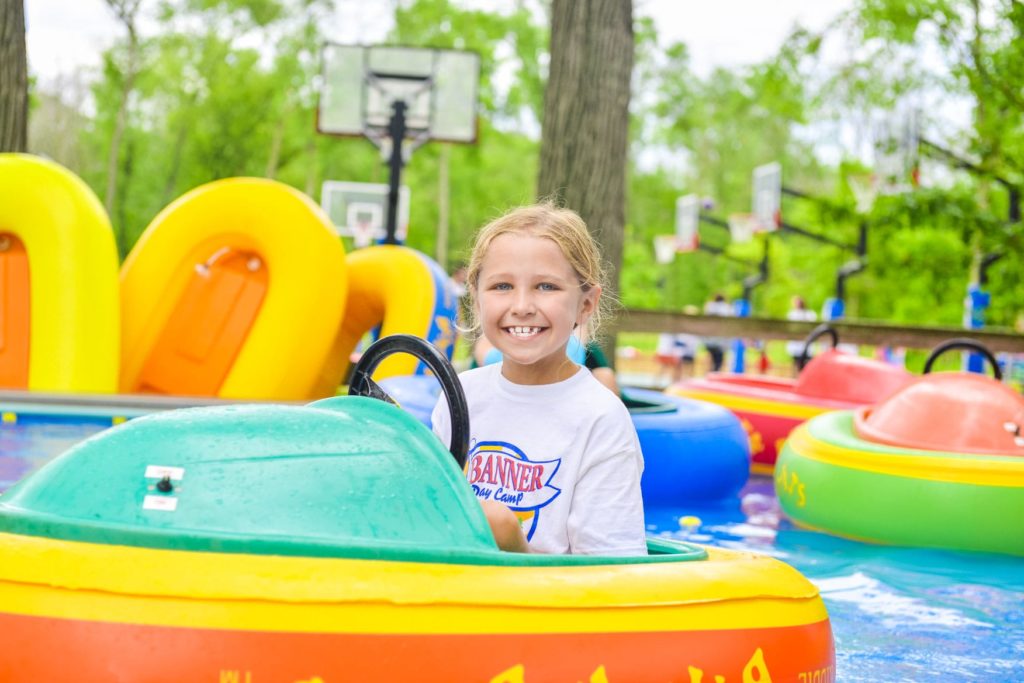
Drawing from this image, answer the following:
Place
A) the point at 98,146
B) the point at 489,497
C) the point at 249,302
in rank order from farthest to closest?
the point at 98,146 < the point at 249,302 < the point at 489,497

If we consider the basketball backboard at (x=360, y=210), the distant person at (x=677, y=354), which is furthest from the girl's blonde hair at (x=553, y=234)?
the basketball backboard at (x=360, y=210)

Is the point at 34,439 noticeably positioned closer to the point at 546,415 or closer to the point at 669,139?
the point at 546,415

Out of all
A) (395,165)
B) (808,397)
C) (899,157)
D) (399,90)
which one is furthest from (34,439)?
(899,157)

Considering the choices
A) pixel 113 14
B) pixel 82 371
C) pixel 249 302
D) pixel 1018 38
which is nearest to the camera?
pixel 82 371

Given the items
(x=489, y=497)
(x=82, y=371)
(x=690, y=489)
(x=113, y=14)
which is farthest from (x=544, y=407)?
(x=113, y=14)

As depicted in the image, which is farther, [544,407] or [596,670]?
[544,407]

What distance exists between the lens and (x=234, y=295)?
8430 millimetres

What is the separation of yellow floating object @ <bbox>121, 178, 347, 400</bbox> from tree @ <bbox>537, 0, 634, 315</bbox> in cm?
177

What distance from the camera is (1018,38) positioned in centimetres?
1049

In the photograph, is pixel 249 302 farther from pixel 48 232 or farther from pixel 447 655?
pixel 447 655

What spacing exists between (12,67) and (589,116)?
3.68m

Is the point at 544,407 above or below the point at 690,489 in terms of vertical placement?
above

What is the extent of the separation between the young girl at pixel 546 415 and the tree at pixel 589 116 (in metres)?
4.80

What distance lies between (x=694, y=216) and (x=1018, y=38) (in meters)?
16.9
